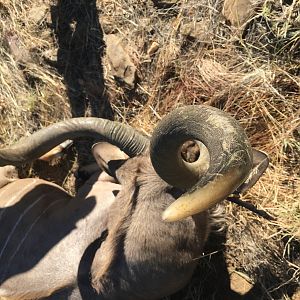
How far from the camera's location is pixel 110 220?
4875 millimetres

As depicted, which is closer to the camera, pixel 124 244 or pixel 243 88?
pixel 124 244

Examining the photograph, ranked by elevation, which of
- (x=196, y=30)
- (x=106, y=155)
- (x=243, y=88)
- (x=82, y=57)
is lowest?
(x=106, y=155)

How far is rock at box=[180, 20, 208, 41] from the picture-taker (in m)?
5.42

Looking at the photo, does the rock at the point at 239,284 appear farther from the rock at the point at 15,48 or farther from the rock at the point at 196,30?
the rock at the point at 15,48

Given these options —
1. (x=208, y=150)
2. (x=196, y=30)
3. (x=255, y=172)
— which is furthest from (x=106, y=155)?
(x=208, y=150)

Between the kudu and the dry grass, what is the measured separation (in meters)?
0.80

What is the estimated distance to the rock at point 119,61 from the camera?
574 centimetres

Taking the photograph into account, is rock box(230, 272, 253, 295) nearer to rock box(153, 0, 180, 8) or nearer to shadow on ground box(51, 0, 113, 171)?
shadow on ground box(51, 0, 113, 171)

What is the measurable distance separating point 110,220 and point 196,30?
6.50ft

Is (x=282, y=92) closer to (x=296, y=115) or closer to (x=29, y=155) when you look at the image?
(x=296, y=115)

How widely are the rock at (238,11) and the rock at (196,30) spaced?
248 mm

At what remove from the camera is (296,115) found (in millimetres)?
5211

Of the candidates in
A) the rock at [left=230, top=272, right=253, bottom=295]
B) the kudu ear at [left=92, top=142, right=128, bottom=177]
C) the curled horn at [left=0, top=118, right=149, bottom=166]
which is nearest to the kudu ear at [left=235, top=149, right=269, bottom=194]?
the curled horn at [left=0, top=118, right=149, bottom=166]

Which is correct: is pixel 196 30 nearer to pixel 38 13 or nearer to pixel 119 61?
pixel 119 61
